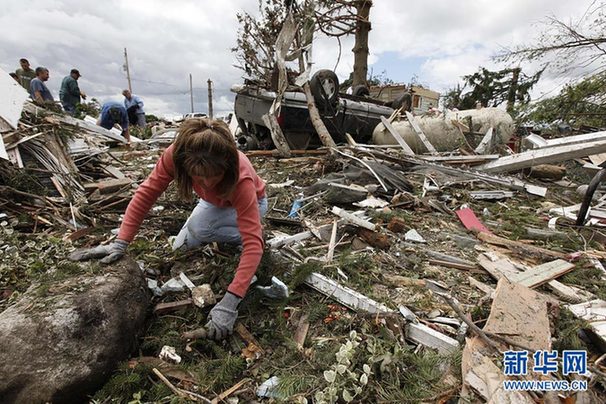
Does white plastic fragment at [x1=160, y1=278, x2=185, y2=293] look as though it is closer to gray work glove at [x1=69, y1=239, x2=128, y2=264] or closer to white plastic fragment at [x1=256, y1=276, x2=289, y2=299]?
gray work glove at [x1=69, y1=239, x2=128, y2=264]

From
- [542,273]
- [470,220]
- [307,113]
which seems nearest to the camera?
[542,273]

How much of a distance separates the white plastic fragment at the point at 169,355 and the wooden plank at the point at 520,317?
175 cm

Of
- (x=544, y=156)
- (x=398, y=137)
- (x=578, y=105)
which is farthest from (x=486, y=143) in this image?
(x=578, y=105)

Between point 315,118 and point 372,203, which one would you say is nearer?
point 372,203

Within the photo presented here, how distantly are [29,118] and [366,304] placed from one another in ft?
17.6


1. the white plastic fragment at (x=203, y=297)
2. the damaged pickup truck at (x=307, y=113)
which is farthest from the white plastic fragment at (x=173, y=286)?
the damaged pickup truck at (x=307, y=113)

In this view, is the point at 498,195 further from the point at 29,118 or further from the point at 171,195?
the point at 29,118

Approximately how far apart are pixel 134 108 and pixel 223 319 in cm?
1049

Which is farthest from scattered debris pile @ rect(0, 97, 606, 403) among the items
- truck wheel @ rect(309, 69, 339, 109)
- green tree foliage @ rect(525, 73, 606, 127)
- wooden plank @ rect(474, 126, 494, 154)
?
green tree foliage @ rect(525, 73, 606, 127)

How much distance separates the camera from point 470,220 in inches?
152

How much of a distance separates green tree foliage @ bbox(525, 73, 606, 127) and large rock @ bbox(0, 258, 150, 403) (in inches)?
364

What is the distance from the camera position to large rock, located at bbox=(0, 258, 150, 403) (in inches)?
57.3

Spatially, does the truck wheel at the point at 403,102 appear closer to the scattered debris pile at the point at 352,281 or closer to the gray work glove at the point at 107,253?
the scattered debris pile at the point at 352,281

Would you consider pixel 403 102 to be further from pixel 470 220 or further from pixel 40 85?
pixel 40 85
